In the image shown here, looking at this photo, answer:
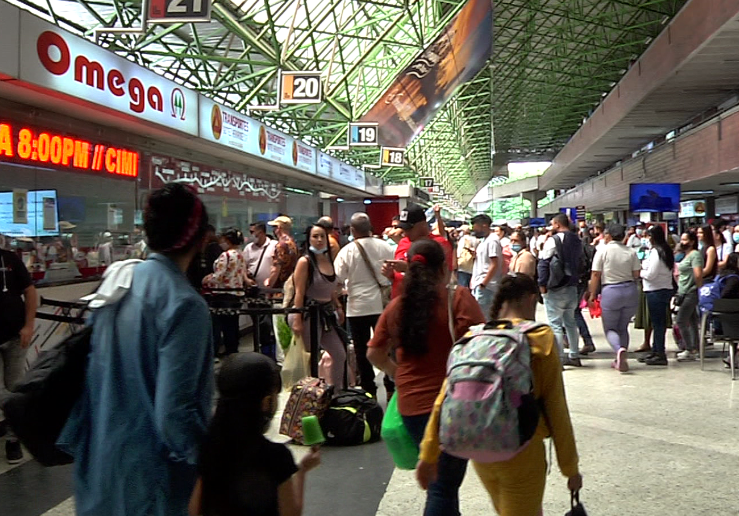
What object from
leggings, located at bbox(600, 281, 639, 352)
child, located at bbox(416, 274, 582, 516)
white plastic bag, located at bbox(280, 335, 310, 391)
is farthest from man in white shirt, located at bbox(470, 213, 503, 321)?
child, located at bbox(416, 274, 582, 516)

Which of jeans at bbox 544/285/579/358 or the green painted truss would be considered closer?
jeans at bbox 544/285/579/358

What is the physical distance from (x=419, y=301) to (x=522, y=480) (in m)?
0.96

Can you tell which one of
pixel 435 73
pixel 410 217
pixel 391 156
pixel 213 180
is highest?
pixel 435 73

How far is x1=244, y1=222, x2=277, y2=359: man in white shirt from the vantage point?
938 cm

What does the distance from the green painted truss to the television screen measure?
6.92 metres

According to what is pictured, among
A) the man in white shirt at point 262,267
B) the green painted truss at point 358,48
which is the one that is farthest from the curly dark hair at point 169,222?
the green painted truss at point 358,48

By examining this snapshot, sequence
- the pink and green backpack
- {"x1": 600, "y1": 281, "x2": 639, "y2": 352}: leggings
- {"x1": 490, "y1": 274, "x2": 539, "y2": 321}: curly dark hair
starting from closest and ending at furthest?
the pink and green backpack, {"x1": 490, "y1": 274, "x2": 539, "y2": 321}: curly dark hair, {"x1": 600, "y1": 281, "x2": 639, "y2": 352}: leggings

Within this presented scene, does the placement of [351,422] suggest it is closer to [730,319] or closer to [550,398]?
[550,398]

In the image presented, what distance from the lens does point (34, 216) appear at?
7.52 m

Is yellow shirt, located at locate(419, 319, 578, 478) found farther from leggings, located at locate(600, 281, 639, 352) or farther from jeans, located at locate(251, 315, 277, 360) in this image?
leggings, located at locate(600, 281, 639, 352)

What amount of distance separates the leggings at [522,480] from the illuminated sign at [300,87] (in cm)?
1300

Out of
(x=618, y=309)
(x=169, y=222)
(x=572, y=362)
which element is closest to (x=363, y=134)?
(x=572, y=362)

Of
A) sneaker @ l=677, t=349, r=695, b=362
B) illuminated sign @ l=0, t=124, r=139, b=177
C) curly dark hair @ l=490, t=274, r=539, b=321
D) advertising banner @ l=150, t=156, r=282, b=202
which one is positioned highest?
advertising banner @ l=150, t=156, r=282, b=202

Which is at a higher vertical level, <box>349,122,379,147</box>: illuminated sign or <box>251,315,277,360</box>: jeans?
<box>349,122,379,147</box>: illuminated sign
